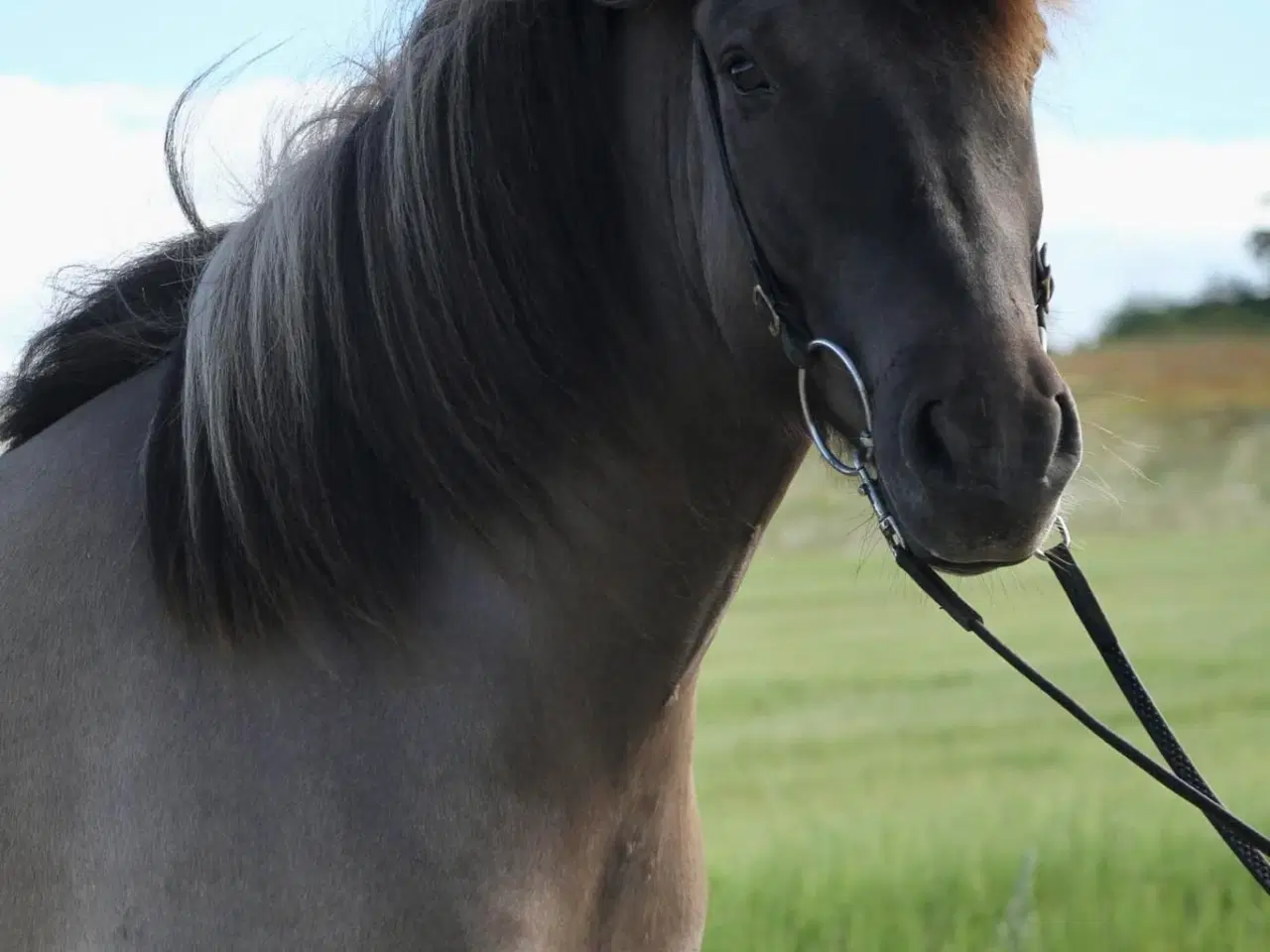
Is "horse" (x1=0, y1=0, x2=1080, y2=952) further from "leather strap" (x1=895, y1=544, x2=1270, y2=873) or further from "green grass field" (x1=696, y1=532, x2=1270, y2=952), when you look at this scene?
"green grass field" (x1=696, y1=532, x2=1270, y2=952)

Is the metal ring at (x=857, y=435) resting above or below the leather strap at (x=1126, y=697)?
above

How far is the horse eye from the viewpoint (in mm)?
1711

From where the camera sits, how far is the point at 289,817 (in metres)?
1.74

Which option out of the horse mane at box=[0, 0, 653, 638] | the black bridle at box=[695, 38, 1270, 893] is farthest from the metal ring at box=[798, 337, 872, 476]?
the horse mane at box=[0, 0, 653, 638]

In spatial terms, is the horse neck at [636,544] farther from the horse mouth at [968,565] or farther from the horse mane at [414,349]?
the horse mouth at [968,565]

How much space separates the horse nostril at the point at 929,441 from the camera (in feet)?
4.96

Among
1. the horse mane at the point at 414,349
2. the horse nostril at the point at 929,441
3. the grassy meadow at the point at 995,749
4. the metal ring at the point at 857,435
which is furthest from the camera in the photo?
the grassy meadow at the point at 995,749

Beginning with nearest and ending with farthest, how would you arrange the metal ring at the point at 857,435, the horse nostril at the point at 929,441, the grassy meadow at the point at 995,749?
the horse nostril at the point at 929,441, the metal ring at the point at 857,435, the grassy meadow at the point at 995,749

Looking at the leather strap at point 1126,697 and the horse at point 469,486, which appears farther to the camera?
the leather strap at point 1126,697

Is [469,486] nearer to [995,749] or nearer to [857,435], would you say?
[857,435]

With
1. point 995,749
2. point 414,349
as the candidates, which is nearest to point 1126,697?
point 414,349

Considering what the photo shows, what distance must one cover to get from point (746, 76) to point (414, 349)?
56 cm

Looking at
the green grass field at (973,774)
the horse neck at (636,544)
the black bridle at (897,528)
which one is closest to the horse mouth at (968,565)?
the black bridle at (897,528)

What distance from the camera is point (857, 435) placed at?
1680 millimetres
